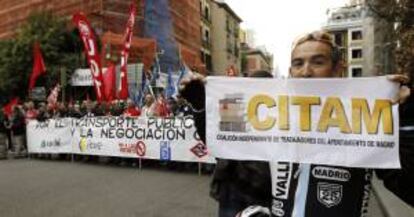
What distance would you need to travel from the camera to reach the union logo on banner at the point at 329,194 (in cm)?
285

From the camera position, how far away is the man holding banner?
2.89 m

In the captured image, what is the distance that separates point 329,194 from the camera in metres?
2.86

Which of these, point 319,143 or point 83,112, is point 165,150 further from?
point 319,143

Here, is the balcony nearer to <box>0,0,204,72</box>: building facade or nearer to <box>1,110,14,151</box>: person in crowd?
<box>0,0,204,72</box>: building facade

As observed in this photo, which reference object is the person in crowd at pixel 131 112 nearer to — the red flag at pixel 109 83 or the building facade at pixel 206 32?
the red flag at pixel 109 83

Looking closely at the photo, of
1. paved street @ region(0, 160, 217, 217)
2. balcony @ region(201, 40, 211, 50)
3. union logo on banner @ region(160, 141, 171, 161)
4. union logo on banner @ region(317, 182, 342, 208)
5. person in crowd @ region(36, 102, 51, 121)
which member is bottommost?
paved street @ region(0, 160, 217, 217)

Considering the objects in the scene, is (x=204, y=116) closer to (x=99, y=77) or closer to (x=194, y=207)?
(x=194, y=207)

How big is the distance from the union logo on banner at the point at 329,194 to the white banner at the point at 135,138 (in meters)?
12.0

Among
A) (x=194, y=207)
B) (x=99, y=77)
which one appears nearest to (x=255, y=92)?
(x=194, y=207)

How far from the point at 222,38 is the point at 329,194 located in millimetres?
95920

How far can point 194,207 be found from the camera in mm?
10633

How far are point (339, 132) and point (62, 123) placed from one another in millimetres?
16937

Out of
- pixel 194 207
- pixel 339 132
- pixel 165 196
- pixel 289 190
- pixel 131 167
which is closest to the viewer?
pixel 289 190

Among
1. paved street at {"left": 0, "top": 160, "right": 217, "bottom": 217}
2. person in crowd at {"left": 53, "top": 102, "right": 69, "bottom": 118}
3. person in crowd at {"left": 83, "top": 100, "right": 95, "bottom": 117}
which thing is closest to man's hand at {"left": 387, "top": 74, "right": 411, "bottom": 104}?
paved street at {"left": 0, "top": 160, "right": 217, "bottom": 217}
